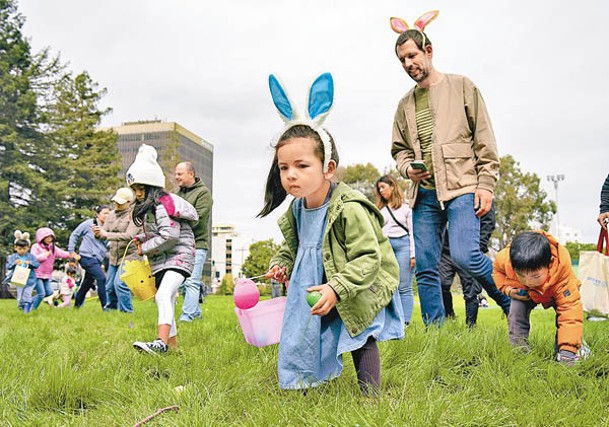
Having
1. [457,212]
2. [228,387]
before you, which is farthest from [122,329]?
[457,212]

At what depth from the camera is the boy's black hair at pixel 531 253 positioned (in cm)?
301

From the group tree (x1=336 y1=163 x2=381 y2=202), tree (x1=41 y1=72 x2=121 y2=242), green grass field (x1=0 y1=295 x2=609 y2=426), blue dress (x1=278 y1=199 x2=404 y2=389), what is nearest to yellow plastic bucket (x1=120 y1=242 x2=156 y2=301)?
green grass field (x1=0 y1=295 x2=609 y2=426)

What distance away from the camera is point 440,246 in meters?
3.96

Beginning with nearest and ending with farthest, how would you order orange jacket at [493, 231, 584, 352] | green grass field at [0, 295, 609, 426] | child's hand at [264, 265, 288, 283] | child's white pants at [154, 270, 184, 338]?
green grass field at [0, 295, 609, 426], child's hand at [264, 265, 288, 283], orange jacket at [493, 231, 584, 352], child's white pants at [154, 270, 184, 338]

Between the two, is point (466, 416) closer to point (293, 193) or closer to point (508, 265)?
point (293, 193)

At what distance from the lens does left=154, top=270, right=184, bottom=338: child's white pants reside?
3.84m

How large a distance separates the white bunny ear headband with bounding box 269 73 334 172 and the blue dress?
341 mm

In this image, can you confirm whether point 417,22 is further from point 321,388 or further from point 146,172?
point 321,388

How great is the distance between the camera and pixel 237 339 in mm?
3832

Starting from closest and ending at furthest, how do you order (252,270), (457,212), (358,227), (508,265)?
(358,227) → (508,265) → (457,212) → (252,270)

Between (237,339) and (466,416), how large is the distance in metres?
2.09

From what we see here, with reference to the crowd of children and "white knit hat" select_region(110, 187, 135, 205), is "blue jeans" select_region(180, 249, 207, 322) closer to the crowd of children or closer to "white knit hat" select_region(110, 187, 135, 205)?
"white knit hat" select_region(110, 187, 135, 205)

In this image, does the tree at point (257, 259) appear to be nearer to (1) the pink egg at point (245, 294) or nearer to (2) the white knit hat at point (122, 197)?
(2) the white knit hat at point (122, 197)

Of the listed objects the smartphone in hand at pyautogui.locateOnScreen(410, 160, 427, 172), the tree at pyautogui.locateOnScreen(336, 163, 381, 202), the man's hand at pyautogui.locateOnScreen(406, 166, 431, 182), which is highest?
the tree at pyautogui.locateOnScreen(336, 163, 381, 202)
